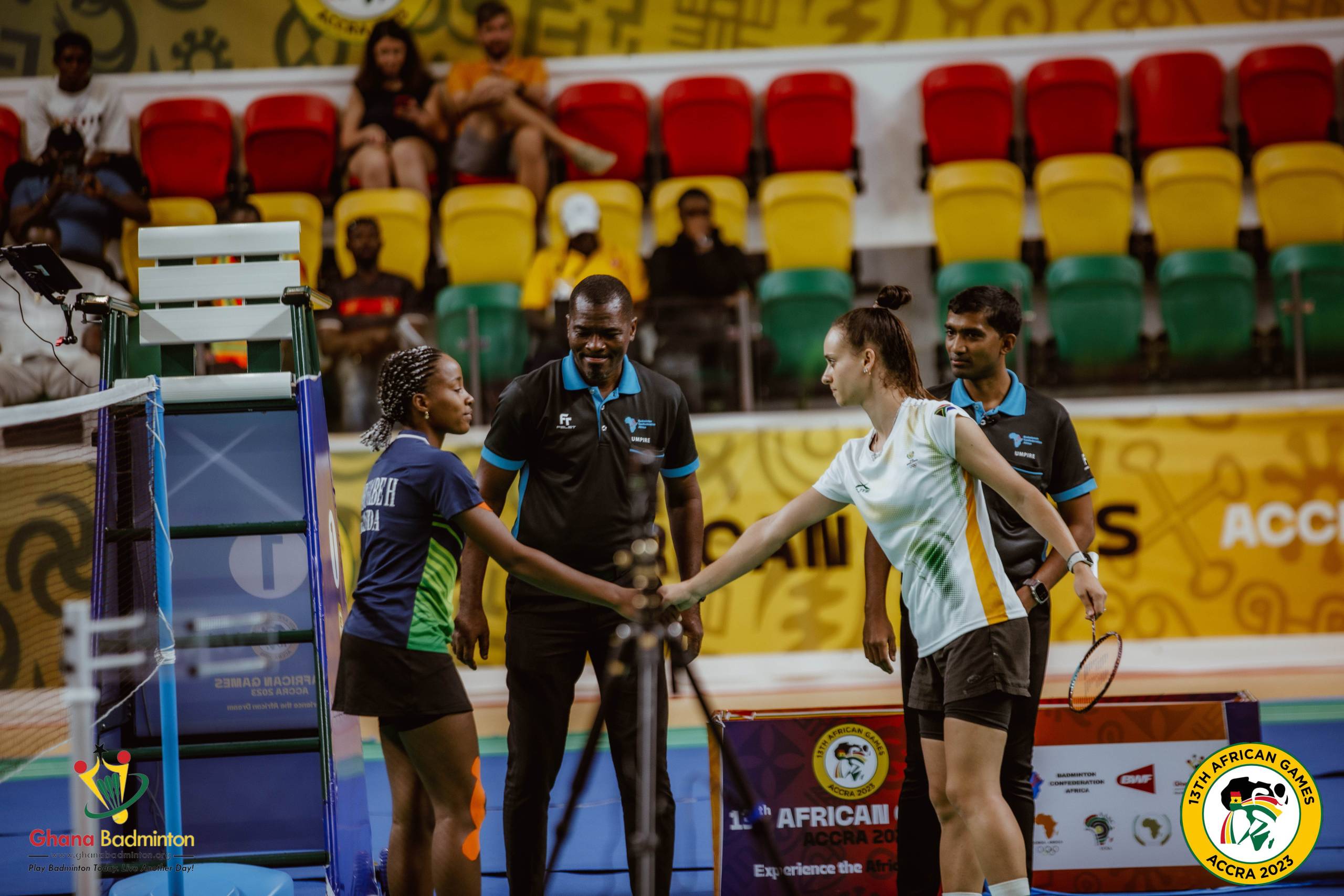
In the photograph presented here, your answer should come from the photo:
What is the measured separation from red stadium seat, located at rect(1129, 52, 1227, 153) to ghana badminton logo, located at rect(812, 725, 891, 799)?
7011 mm

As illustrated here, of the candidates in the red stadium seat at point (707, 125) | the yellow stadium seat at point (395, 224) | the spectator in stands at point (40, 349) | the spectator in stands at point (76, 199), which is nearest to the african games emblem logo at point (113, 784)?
the spectator in stands at point (40, 349)

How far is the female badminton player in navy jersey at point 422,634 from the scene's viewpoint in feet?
10.1

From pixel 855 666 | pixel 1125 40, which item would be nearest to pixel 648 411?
pixel 855 666

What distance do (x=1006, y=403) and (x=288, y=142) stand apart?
7.25 metres

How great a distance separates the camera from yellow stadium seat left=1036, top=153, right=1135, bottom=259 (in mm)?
8422

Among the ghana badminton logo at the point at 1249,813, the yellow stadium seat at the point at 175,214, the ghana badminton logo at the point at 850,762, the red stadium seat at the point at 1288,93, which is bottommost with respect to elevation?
the ghana badminton logo at the point at 1249,813

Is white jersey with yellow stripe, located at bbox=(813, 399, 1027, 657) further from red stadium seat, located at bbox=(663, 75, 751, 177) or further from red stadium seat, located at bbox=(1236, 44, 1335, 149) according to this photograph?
red stadium seat, located at bbox=(1236, 44, 1335, 149)

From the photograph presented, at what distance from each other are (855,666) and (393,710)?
165 inches

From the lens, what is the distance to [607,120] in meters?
9.09

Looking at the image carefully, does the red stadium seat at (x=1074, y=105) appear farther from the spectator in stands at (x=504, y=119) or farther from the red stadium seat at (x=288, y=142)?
the red stadium seat at (x=288, y=142)

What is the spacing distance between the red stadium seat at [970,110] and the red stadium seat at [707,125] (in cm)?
151

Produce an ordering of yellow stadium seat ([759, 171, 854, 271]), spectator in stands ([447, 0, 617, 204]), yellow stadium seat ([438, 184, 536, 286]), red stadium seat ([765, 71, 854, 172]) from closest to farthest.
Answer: yellow stadium seat ([438, 184, 536, 286]) → yellow stadium seat ([759, 171, 854, 271]) → spectator in stands ([447, 0, 617, 204]) → red stadium seat ([765, 71, 854, 172])

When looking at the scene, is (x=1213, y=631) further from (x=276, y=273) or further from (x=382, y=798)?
(x=276, y=273)

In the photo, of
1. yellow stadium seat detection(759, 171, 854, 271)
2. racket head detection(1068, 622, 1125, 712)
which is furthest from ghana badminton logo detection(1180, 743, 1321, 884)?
yellow stadium seat detection(759, 171, 854, 271)
